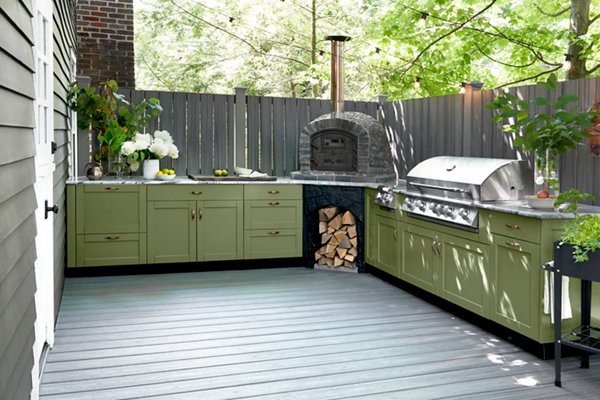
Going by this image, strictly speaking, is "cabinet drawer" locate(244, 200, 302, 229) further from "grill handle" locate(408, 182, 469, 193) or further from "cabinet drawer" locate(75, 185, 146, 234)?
"grill handle" locate(408, 182, 469, 193)

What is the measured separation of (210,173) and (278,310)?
272 cm

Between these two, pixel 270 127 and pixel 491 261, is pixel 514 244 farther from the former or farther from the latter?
pixel 270 127

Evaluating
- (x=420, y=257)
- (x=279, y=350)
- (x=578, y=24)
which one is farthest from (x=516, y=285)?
(x=578, y=24)

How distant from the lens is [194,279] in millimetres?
Answer: 6367

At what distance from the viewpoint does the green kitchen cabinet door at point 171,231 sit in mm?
6492

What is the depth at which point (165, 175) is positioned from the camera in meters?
6.71

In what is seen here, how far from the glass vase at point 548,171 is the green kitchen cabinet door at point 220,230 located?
328 centimetres

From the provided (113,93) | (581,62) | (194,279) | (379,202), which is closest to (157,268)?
(194,279)

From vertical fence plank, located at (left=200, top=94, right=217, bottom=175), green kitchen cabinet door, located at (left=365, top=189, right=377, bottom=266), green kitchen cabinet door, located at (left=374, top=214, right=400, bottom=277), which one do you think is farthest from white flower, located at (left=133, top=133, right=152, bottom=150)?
green kitchen cabinet door, located at (left=374, top=214, right=400, bottom=277)

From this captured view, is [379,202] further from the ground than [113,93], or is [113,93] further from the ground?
[113,93]

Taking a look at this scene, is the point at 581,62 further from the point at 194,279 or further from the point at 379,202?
the point at 194,279

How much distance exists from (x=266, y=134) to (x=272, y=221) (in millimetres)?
1274

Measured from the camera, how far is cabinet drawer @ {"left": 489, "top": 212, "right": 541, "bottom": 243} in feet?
13.0

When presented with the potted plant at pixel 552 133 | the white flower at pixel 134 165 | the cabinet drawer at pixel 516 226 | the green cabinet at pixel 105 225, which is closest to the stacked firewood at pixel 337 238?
the green cabinet at pixel 105 225
